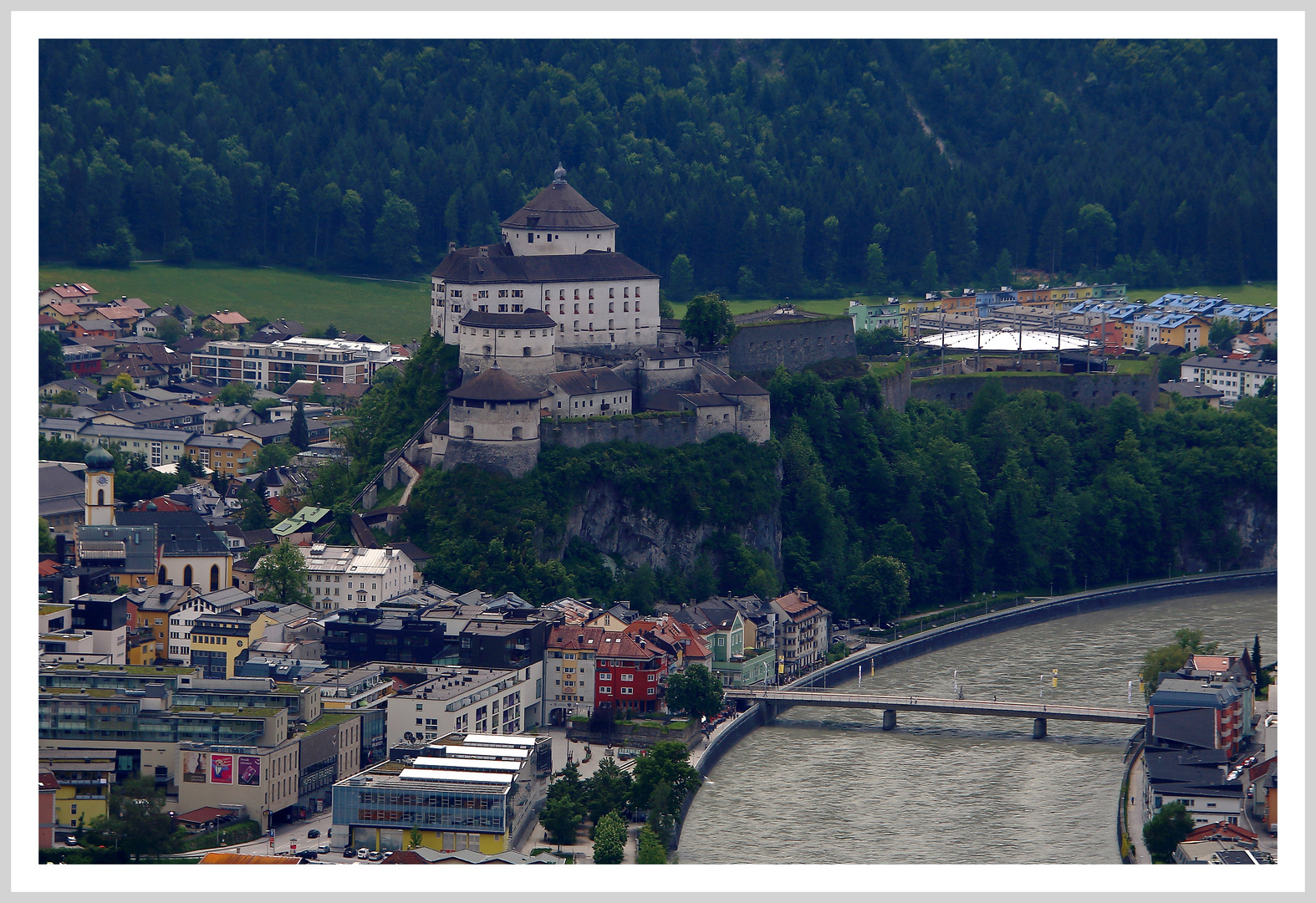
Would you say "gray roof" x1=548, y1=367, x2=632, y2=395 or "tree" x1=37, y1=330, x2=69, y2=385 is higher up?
"tree" x1=37, y1=330, x2=69, y2=385

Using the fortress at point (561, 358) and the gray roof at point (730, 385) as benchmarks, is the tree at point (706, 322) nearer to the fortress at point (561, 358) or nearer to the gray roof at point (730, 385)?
the fortress at point (561, 358)

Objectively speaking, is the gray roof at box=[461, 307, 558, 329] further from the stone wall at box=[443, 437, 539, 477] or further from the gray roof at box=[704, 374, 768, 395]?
the gray roof at box=[704, 374, 768, 395]

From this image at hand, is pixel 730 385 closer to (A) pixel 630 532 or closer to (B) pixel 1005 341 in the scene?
(A) pixel 630 532

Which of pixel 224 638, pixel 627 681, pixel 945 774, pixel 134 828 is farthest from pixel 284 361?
pixel 134 828

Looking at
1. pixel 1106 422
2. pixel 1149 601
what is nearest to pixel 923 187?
pixel 1106 422

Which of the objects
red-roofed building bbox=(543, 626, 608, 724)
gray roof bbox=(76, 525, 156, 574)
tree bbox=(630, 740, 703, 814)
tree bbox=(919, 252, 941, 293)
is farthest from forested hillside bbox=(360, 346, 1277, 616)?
tree bbox=(919, 252, 941, 293)

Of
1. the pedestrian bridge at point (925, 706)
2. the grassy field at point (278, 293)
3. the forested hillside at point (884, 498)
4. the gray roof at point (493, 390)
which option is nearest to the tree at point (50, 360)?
the grassy field at point (278, 293)
